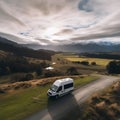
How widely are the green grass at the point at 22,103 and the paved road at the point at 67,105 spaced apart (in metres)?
1.92

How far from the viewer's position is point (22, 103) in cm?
5275

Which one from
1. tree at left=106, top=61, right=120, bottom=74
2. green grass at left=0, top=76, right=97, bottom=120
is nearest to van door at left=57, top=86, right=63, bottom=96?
green grass at left=0, top=76, right=97, bottom=120

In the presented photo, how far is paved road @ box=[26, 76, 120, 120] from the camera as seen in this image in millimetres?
46381

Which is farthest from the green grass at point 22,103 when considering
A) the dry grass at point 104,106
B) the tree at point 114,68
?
the tree at point 114,68

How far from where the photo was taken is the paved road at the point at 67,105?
46381 mm

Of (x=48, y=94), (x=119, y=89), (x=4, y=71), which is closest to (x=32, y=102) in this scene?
(x=48, y=94)

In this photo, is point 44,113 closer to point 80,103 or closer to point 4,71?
point 80,103

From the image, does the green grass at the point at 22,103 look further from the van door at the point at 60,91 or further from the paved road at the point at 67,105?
the van door at the point at 60,91

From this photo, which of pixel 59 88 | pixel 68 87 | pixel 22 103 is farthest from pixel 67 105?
pixel 22 103

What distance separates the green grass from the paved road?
1.92 meters

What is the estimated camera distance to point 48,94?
184 ft

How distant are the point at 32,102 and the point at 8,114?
7774 millimetres

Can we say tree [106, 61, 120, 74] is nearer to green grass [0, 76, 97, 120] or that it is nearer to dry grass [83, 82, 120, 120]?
green grass [0, 76, 97, 120]

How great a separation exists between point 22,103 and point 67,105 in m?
8.94
